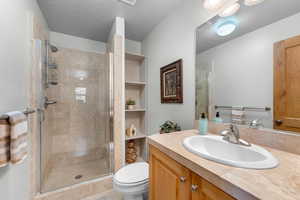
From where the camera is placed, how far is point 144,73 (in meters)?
2.28

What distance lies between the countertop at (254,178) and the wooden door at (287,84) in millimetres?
190

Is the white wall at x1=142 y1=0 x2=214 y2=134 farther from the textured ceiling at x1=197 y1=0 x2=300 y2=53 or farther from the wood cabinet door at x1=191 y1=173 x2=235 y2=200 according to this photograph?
the wood cabinet door at x1=191 y1=173 x2=235 y2=200

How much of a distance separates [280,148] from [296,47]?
580 millimetres

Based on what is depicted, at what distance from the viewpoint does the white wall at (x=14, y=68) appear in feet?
2.75

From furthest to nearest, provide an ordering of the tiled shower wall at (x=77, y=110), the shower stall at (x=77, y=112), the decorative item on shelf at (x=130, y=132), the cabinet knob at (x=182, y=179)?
the decorative item on shelf at (x=130, y=132) < the tiled shower wall at (x=77, y=110) < the shower stall at (x=77, y=112) < the cabinet knob at (x=182, y=179)

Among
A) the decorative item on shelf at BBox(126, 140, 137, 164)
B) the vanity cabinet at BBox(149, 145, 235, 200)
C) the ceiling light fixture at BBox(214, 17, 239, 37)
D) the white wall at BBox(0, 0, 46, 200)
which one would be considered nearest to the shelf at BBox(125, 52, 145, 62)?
the white wall at BBox(0, 0, 46, 200)

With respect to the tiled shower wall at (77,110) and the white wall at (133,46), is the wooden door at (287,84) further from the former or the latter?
the white wall at (133,46)

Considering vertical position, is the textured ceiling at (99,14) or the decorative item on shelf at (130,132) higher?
the textured ceiling at (99,14)

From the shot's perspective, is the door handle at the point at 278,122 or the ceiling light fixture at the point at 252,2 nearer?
the door handle at the point at 278,122

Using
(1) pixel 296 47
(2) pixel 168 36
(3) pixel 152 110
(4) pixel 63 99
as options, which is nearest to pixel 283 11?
(1) pixel 296 47

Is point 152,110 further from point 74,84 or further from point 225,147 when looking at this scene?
point 74,84

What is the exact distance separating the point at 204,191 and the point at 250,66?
34.2 inches

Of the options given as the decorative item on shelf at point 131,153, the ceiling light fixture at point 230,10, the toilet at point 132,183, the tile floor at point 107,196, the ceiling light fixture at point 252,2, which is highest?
the ceiling light fixture at point 230,10

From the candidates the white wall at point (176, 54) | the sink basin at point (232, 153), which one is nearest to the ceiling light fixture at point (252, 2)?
the white wall at point (176, 54)
